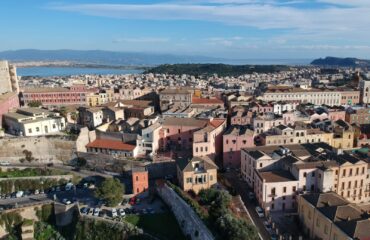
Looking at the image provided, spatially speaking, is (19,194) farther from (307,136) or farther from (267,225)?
(307,136)

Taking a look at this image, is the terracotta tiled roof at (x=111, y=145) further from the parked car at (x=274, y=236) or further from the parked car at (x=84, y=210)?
the parked car at (x=274, y=236)

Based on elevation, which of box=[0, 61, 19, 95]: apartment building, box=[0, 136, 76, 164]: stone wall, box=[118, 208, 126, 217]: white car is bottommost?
box=[118, 208, 126, 217]: white car

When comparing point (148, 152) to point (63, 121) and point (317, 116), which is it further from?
point (317, 116)

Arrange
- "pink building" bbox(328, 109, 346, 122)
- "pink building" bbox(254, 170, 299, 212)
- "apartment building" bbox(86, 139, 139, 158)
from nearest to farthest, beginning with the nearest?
"pink building" bbox(254, 170, 299, 212)
"apartment building" bbox(86, 139, 139, 158)
"pink building" bbox(328, 109, 346, 122)

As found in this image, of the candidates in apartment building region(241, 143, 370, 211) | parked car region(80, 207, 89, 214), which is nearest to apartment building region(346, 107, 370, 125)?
apartment building region(241, 143, 370, 211)

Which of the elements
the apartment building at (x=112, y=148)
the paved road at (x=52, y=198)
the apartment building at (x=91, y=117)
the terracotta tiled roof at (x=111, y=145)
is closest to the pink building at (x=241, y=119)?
the apartment building at (x=112, y=148)

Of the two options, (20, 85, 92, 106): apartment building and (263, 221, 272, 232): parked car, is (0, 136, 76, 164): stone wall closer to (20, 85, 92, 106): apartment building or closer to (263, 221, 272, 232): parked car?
(20, 85, 92, 106): apartment building
